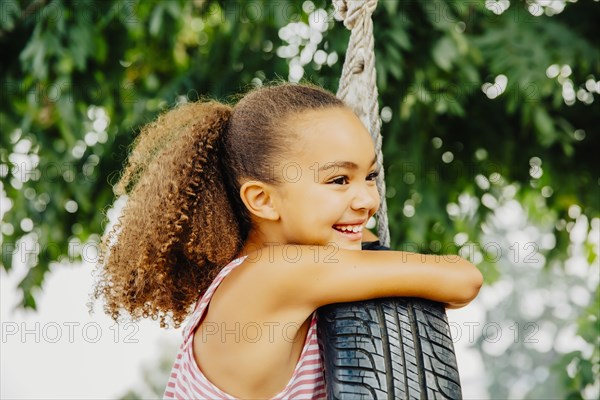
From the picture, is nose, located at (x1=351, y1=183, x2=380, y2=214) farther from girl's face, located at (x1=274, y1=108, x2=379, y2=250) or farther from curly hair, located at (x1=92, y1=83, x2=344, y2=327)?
curly hair, located at (x1=92, y1=83, x2=344, y2=327)

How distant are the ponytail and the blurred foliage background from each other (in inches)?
49.8

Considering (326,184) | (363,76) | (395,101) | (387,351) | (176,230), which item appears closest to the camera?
(387,351)

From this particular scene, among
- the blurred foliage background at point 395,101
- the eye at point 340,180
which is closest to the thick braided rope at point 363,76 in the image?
the eye at point 340,180

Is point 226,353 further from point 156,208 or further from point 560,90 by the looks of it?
point 560,90

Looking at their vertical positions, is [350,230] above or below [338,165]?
below

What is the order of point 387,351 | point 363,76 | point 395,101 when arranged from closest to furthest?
1. point 387,351
2. point 363,76
3. point 395,101

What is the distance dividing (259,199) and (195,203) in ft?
0.53

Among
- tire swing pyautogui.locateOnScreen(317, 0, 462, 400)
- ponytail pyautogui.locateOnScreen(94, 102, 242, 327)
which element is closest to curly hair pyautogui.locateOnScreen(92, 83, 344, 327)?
ponytail pyautogui.locateOnScreen(94, 102, 242, 327)

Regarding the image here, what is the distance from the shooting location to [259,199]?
1.65 m

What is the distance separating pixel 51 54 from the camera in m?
3.17

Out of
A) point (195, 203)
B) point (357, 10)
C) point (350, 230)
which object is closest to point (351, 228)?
point (350, 230)

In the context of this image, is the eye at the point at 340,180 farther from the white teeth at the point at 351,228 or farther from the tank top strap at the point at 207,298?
the tank top strap at the point at 207,298

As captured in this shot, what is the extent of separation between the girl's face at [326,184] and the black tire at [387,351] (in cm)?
17

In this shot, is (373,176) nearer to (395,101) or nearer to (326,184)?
(326,184)
